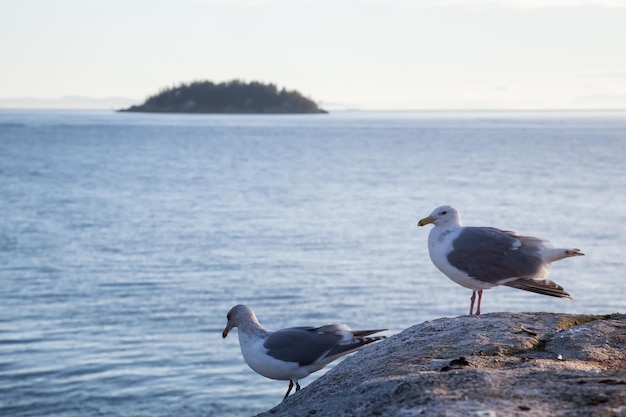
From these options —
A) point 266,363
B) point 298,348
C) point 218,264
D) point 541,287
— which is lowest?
point 218,264

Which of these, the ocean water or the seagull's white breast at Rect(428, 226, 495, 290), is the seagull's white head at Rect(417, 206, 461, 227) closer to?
the seagull's white breast at Rect(428, 226, 495, 290)

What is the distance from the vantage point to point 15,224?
47125mm

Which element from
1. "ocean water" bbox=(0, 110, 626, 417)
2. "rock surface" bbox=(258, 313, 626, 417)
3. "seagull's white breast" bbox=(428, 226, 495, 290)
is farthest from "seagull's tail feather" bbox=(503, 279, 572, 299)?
"ocean water" bbox=(0, 110, 626, 417)

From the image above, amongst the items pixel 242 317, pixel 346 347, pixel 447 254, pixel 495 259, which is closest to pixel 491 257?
pixel 495 259

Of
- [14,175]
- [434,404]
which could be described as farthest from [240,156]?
[434,404]

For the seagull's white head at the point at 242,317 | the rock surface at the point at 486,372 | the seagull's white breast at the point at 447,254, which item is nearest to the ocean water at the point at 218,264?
the seagull's white head at the point at 242,317

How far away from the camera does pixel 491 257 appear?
8.56m

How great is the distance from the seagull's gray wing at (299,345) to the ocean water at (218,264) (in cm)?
637

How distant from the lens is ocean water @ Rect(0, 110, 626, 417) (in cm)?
2017

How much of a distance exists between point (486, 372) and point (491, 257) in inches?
115

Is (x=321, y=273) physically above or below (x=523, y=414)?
below

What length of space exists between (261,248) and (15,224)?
51.3 ft

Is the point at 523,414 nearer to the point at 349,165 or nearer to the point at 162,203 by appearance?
the point at 162,203

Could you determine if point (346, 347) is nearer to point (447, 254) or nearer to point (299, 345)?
point (299, 345)
